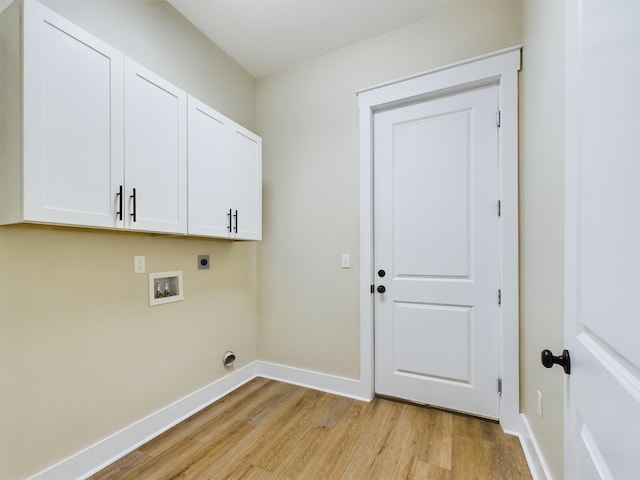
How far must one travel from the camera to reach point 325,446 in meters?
1.89

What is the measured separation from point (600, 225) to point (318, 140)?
7.56 feet

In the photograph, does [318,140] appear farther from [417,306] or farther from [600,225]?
[600,225]

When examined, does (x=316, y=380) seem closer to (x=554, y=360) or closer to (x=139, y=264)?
(x=139, y=264)

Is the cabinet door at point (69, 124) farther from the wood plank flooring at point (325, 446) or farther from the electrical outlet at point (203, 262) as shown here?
the wood plank flooring at point (325, 446)

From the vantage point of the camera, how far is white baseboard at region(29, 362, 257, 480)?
5.15 feet

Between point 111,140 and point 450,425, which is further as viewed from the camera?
point 450,425

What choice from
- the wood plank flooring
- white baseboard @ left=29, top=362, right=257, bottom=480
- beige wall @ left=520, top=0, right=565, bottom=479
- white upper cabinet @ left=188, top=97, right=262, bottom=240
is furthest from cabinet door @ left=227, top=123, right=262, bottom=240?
beige wall @ left=520, top=0, right=565, bottom=479

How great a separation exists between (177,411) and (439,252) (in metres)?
2.21

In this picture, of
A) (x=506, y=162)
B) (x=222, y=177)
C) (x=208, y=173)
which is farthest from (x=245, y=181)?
(x=506, y=162)

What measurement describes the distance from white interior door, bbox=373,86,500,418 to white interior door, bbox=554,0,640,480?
1.29 meters

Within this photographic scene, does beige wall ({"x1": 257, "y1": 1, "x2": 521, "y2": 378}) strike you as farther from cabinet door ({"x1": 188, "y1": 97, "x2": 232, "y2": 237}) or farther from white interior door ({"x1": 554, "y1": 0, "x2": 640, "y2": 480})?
white interior door ({"x1": 554, "y1": 0, "x2": 640, "y2": 480})

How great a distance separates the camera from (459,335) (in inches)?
86.9

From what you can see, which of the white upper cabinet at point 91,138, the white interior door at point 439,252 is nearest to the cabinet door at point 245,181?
the white upper cabinet at point 91,138

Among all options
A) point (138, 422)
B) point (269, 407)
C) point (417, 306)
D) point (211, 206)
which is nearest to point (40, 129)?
point (211, 206)
